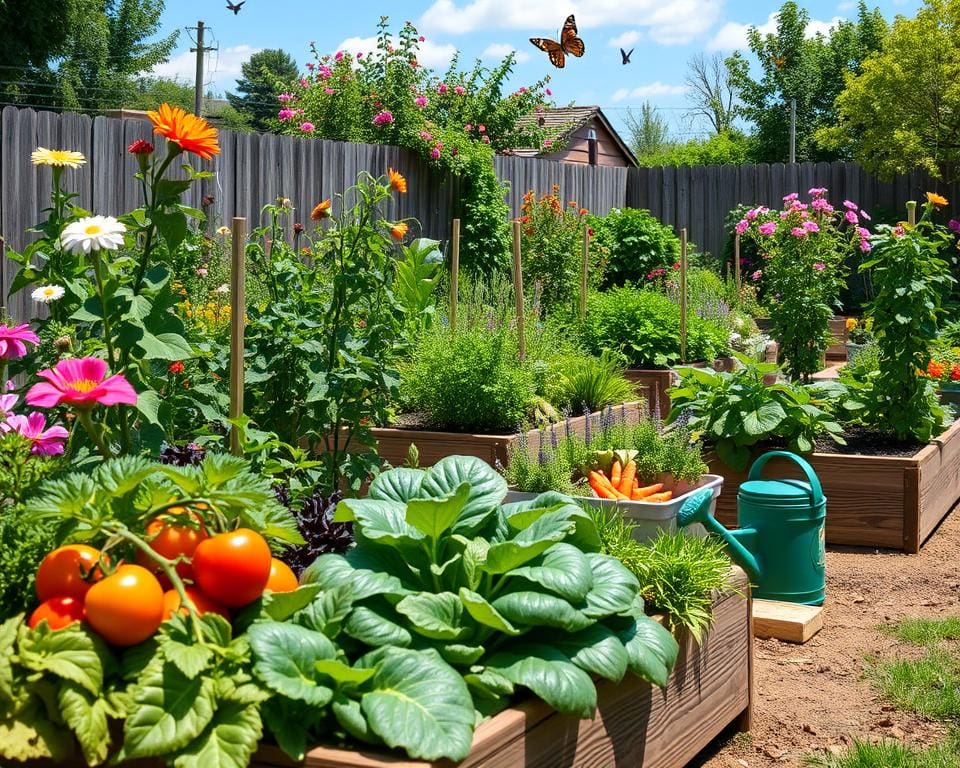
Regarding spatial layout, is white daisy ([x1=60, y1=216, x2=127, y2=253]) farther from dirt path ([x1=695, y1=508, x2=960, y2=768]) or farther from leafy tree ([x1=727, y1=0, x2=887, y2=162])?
leafy tree ([x1=727, y1=0, x2=887, y2=162])

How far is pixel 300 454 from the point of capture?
309 cm

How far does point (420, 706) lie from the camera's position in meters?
1.86

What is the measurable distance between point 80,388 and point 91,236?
39 cm

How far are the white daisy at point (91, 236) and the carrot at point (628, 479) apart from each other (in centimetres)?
205

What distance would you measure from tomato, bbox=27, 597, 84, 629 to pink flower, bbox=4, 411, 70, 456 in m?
0.84

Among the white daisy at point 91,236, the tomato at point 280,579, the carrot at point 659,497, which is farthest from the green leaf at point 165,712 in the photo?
the carrot at point 659,497

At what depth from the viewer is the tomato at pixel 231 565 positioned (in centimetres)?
190

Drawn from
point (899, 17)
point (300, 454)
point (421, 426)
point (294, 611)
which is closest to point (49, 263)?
point (300, 454)

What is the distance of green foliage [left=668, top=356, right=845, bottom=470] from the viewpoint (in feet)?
17.0

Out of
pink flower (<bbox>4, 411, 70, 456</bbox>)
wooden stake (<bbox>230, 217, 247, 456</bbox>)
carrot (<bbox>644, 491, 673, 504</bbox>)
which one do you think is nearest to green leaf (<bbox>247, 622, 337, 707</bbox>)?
wooden stake (<bbox>230, 217, 247, 456</bbox>)

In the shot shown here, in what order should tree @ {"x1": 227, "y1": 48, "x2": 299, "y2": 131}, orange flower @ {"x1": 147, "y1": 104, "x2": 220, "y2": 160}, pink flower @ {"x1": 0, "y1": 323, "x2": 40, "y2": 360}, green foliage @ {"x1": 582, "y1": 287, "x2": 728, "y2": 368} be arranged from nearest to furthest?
orange flower @ {"x1": 147, "y1": 104, "x2": 220, "y2": 160}, pink flower @ {"x1": 0, "y1": 323, "x2": 40, "y2": 360}, green foliage @ {"x1": 582, "y1": 287, "x2": 728, "y2": 368}, tree @ {"x1": 227, "y1": 48, "x2": 299, "y2": 131}

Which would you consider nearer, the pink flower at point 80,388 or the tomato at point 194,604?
the tomato at point 194,604

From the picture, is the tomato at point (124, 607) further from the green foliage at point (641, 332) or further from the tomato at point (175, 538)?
the green foliage at point (641, 332)

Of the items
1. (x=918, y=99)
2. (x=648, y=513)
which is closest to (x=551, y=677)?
(x=648, y=513)
